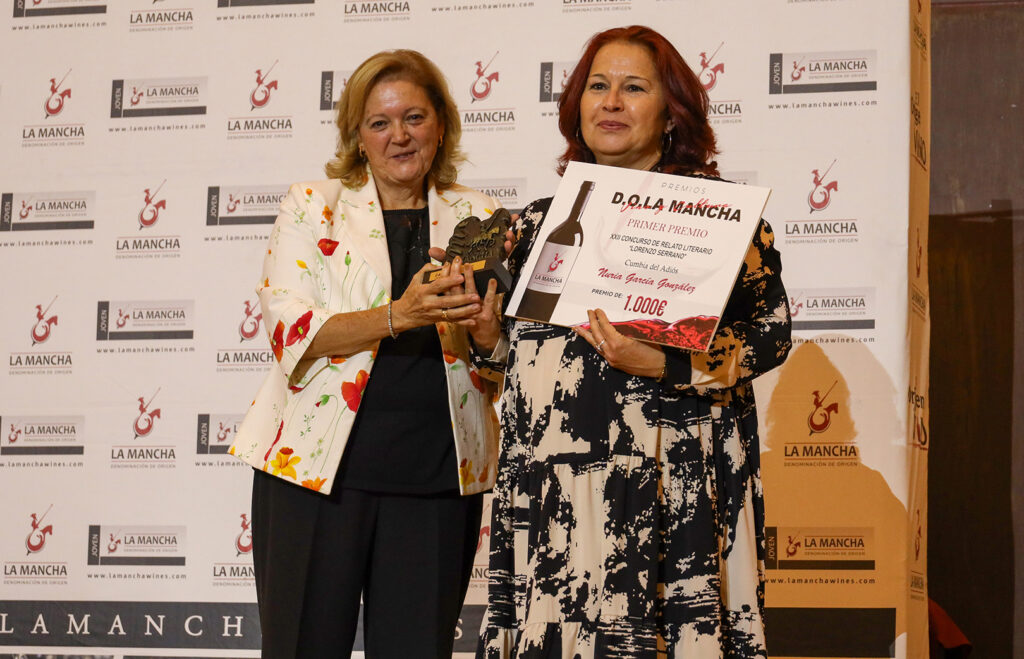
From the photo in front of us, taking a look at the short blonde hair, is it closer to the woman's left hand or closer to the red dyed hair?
the red dyed hair

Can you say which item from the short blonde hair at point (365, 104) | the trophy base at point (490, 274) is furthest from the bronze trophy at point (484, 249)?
the short blonde hair at point (365, 104)

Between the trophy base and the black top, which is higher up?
the trophy base

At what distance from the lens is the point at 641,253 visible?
6.00ft

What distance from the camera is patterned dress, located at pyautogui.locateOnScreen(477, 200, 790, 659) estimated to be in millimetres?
1729

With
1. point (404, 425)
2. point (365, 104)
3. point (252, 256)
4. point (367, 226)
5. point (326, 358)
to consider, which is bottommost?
point (404, 425)

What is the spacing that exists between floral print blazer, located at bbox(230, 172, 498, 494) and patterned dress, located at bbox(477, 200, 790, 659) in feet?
1.23

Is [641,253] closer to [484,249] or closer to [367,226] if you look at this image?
[484,249]

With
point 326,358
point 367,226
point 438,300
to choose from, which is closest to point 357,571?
point 326,358

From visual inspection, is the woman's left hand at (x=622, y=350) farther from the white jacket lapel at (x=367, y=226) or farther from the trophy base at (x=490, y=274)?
the white jacket lapel at (x=367, y=226)

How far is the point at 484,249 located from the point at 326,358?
1.67 ft

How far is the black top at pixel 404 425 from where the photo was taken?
220cm

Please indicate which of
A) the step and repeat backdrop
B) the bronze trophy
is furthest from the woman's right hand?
the step and repeat backdrop

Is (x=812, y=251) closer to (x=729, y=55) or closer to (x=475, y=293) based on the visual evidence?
(x=729, y=55)

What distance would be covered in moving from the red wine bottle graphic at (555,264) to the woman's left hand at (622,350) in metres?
0.10
